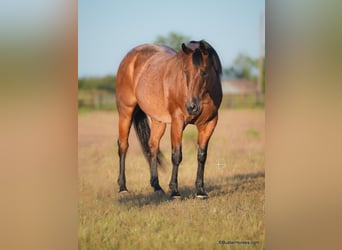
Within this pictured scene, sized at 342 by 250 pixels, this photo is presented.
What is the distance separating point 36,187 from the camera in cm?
388

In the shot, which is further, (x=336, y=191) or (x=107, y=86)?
(x=107, y=86)

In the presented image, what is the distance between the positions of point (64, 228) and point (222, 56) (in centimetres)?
150

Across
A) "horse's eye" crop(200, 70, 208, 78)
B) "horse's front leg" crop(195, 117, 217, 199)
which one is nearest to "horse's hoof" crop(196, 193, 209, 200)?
"horse's front leg" crop(195, 117, 217, 199)

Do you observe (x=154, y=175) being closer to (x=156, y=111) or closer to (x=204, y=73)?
(x=156, y=111)

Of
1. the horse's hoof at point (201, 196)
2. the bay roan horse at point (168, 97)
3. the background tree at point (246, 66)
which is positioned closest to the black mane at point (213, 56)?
the bay roan horse at point (168, 97)

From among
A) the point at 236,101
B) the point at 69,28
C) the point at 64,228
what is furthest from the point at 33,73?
the point at 236,101

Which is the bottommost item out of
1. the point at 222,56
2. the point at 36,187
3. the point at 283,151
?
the point at 36,187

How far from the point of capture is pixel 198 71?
12.3 ft

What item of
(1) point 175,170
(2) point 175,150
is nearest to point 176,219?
(1) point 175,170

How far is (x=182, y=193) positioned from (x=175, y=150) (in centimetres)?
29

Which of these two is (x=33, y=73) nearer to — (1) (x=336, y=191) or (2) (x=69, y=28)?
(2) (x=69, y=28)

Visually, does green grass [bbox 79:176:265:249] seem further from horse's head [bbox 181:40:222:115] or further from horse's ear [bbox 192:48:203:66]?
horse's ear [bbox 192:48:203:66]

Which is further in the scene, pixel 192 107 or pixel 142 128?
pixel 142 128

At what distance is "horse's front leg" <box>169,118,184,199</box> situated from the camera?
A: 3.88m
